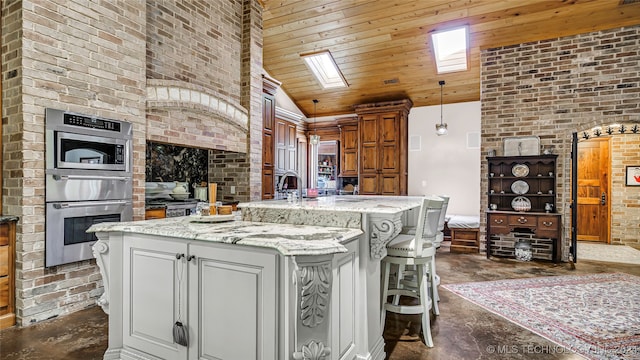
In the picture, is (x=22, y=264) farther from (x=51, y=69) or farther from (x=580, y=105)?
(x=580, y=105)

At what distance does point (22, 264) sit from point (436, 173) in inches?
265

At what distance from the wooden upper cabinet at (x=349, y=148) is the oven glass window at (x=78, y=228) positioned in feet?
17.6

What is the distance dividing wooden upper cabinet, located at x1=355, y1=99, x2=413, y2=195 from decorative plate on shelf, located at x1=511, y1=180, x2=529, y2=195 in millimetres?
2195

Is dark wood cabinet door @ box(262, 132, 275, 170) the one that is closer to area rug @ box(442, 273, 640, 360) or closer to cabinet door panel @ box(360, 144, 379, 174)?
cabinet door panel @ box(360, 144, 379, 174)

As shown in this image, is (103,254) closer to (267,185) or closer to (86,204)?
(86,204)

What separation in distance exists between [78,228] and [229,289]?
7.00ft

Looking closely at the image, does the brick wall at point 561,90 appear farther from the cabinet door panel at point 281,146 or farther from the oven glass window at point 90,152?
the oven glass window at point 90,152

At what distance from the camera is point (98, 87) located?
3.14 m

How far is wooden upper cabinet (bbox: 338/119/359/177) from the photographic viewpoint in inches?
305

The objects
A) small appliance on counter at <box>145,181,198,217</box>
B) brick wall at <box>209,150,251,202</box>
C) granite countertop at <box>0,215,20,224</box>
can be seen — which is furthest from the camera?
brick wall at <box>209,150,251,202</box>

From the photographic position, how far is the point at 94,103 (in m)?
3.11

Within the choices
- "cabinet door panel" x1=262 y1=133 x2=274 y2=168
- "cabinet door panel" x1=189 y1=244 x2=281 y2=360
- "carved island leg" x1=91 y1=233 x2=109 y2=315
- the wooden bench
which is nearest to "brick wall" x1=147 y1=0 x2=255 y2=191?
"cabinet door panel" x1=262 y1=133 x2=274 y2=168

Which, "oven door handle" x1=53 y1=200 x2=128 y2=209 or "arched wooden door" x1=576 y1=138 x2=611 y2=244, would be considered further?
"arched wooden door" x1=576 y1=138 x2=611 y2=244

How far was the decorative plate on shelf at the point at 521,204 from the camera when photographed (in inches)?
205
